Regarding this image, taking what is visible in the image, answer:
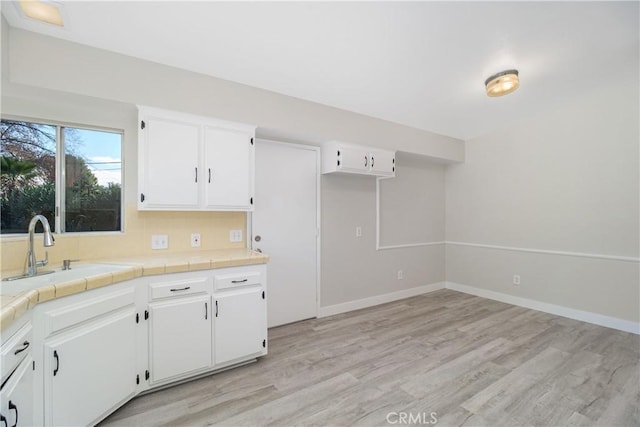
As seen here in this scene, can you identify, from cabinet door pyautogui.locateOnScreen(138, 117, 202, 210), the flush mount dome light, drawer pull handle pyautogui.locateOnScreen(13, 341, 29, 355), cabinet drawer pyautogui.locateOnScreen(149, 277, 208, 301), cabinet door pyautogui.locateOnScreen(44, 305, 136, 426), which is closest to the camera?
drawer pull handle pyautogui.locateOnScreen(13, 341, 29, 355)

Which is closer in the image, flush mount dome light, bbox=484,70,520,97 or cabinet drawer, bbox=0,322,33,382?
cabinet drawer, bbox=0,322,33,382

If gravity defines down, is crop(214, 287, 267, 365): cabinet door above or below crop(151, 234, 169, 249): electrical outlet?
below

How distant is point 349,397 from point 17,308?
1.91 metres

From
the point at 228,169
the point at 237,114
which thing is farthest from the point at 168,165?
the point at 237,114

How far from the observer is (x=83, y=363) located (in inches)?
63.1

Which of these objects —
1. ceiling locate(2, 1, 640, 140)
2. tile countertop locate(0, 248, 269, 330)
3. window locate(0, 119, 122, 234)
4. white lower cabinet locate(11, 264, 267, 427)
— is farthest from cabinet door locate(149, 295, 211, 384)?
ceiling locate(2, 1, 640, 140)

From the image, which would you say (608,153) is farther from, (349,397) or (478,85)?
(349,397)

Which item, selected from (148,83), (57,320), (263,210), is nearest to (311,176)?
(263,210)

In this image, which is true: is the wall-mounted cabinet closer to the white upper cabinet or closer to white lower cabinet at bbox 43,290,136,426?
the white upper cabinet

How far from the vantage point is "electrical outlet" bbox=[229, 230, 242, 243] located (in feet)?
9.39

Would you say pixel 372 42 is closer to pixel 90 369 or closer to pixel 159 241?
pixel 159 241

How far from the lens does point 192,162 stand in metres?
2.36

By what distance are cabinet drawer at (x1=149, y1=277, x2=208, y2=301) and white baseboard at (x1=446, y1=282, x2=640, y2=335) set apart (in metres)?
4.09

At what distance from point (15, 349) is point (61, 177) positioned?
1.52m
